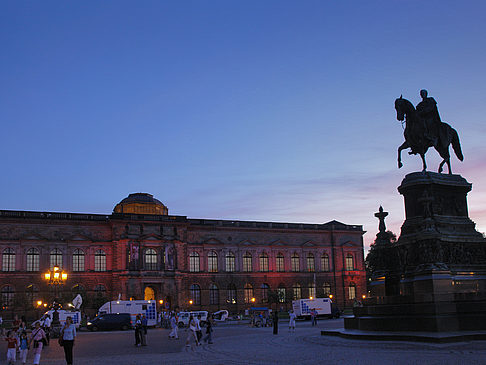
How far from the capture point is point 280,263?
3125 inches

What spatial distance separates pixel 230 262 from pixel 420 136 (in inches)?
2255

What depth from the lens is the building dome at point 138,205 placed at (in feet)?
253

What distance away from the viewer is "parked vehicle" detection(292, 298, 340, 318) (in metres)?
58.2

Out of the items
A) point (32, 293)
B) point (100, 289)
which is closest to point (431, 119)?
point (100, 289)

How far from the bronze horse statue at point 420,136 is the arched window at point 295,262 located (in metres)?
59.0

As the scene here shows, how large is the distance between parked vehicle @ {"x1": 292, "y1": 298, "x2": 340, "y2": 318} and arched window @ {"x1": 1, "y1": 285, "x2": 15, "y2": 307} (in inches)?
1258

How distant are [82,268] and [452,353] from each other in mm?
58504

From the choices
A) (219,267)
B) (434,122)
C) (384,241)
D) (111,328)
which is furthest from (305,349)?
(219,267)

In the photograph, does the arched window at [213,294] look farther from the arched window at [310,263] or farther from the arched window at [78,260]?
the arched window at [78,260]

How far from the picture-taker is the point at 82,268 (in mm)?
68750

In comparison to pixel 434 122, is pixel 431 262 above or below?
below

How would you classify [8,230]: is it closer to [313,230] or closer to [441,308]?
[313,230]

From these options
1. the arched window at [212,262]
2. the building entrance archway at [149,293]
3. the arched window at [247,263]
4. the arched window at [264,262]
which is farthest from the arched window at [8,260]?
the arched window at [264,262]

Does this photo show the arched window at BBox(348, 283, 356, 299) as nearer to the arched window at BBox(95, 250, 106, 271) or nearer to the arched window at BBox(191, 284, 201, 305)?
the arched window at BBox(191, 284, 201, 305)
